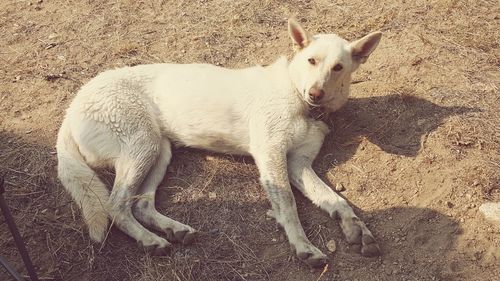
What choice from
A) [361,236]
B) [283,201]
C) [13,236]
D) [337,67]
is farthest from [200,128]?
[13,236]

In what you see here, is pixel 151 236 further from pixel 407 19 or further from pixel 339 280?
pixel 407 19

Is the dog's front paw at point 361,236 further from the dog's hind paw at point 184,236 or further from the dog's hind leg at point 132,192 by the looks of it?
the dog's hind leg at point 132,192

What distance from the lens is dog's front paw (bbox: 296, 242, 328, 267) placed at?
3801 millimetres

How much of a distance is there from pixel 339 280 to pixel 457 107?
2353 mm

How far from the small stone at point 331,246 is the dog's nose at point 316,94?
4.03ft

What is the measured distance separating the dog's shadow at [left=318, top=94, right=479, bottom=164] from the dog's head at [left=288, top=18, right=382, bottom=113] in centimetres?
38

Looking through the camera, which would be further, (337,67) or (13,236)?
(337,67)

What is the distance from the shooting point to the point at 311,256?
3814 millimetres

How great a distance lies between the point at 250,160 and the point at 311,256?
4.35 feet

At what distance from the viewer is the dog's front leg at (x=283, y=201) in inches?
151

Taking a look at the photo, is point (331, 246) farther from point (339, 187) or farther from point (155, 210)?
point (155, 210)

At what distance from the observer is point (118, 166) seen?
173 inches

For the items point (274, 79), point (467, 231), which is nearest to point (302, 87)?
point (274, 79)

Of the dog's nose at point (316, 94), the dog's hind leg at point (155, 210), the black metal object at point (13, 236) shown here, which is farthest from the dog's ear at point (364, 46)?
the black metal object at point (13, 236)
